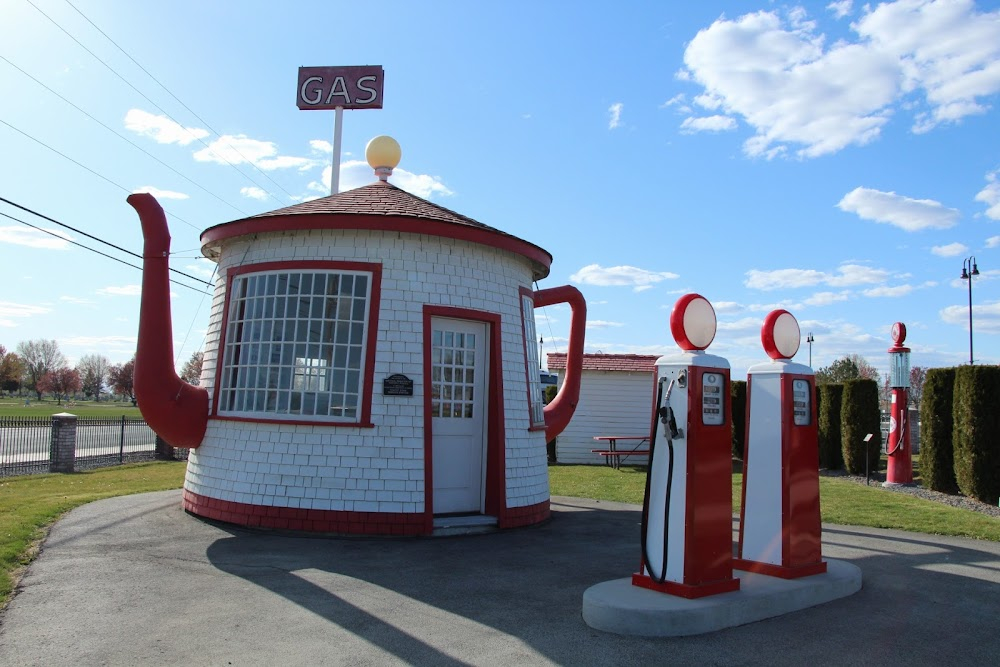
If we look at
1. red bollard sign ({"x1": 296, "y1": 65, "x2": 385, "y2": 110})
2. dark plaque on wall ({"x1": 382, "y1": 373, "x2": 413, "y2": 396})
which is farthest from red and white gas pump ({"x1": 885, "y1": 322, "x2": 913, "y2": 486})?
red bollard sign ({"x1": 296, "y1": 65, "x2": 385, "y2": 110})

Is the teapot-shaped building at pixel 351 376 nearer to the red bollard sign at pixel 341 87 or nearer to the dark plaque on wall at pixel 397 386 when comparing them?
the dark plaque on wall at pixel 397 386

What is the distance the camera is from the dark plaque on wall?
8352 millimetres

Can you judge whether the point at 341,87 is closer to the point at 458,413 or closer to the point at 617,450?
the point at 458,413

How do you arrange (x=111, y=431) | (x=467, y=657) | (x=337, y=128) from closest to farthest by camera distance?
(x=467, y=657) → (x=337, y=128) → (x=111, y=431)

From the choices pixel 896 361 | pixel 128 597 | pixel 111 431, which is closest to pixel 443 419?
pixel 128 597

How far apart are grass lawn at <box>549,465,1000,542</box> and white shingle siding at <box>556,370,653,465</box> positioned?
139 inches

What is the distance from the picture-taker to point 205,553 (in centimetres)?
706

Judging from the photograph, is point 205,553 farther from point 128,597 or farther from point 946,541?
point 946,541

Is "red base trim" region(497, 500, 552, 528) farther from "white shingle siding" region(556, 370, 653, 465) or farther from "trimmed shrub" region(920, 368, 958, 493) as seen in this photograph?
"white shingle siding" region(556, 370, 653, 465)

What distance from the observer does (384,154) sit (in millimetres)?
11391

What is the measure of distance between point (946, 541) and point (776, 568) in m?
4.19

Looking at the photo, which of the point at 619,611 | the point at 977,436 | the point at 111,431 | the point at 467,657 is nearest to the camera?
the point at 467,657

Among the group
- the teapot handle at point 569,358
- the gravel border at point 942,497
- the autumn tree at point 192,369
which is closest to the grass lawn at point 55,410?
the autumn tree at point 192,369

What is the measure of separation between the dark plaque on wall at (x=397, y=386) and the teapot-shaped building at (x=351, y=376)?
2cm
